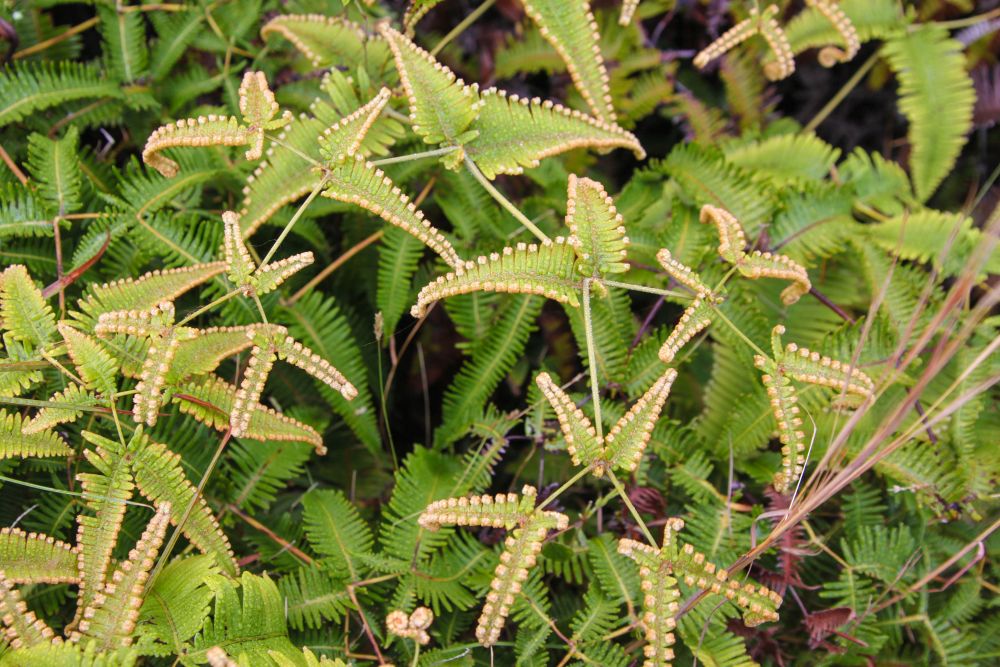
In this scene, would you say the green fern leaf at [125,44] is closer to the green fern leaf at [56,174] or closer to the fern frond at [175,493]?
the green fern leaf at [56,174]

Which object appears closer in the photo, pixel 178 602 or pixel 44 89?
pixel 178 602

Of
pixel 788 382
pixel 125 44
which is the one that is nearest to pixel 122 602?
pixel 788 382

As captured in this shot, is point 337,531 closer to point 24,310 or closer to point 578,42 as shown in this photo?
point 24,310

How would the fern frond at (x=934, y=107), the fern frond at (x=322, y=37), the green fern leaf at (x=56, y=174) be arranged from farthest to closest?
the fern frond at (x=934, y=107) < the fern frond at (x=322, y=37) < the green fern leaf at (x=56, y=174)

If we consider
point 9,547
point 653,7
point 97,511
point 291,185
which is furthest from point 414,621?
point 653,7

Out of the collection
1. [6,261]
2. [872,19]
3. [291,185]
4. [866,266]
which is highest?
[872,19]

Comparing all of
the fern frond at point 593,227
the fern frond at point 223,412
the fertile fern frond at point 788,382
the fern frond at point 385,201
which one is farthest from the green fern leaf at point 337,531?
the fertile fern frond at point 788,382

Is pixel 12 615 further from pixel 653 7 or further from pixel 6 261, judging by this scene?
pixel 653 7
